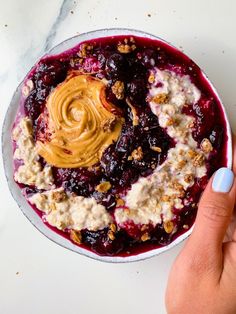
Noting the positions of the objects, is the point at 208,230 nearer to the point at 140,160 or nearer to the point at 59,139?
the point at 140,160

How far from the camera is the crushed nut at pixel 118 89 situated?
1.89m

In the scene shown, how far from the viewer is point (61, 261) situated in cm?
222

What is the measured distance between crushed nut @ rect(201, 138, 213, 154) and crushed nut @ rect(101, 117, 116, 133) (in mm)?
290

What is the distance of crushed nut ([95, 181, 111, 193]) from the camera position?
1917mm

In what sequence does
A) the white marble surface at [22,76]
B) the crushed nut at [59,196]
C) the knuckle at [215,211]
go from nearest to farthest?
the knuckle at [215,211]
the crushed nut at [59,196]
the white marble surface at [22,76]

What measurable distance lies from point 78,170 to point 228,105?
→ 602mm

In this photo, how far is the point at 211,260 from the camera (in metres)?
1.83

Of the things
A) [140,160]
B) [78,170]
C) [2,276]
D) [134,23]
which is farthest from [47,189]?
[134,23]

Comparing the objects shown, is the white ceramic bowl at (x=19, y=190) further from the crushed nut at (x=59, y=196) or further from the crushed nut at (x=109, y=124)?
the crushed nut at (x=109, y=124)

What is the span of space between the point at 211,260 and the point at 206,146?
35 cm

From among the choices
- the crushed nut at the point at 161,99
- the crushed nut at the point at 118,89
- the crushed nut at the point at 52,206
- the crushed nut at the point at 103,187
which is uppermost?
the crushed nut at the point at 118,89

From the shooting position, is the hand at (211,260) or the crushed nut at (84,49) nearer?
the hand at (211,260)

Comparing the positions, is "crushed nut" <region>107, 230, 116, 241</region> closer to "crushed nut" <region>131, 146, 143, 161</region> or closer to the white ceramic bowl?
the white ceramic bowl

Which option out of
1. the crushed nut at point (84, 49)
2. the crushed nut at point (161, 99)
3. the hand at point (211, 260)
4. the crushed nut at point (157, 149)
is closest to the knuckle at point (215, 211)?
the hand at point (211, 260)
